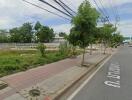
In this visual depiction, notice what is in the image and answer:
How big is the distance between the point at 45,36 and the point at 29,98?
110736 millimetres

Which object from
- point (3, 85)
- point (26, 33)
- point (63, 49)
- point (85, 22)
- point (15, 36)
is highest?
point (85, 22)

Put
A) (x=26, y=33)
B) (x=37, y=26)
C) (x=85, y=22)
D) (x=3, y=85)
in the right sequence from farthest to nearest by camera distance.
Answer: (x=37, y=26) < (x=26, y=33) < (x=85, y=22) < (x=3, y=85)

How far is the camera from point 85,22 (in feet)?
79.0

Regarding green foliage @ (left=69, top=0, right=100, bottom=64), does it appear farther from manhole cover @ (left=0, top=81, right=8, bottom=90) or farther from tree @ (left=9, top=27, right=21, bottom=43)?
tree @ (left=9, top=27, right=21, bottom=43)

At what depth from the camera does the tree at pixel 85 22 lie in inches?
947

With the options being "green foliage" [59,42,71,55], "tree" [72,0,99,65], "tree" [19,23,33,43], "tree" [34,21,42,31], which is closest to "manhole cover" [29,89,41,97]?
"tree" [72,0,99,65]

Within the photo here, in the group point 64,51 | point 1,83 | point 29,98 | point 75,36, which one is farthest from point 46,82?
point 64,51

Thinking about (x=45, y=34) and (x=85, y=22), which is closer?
(x=85, y=22)

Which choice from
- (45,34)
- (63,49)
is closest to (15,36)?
(45,34)

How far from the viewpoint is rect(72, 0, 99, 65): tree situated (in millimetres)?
24062

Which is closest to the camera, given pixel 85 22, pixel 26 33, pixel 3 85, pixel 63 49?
pixel 3 85

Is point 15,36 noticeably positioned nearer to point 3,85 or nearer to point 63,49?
point 63,49

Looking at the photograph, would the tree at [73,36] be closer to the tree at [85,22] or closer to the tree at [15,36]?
the tree at [85,22]

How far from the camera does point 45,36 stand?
121m
